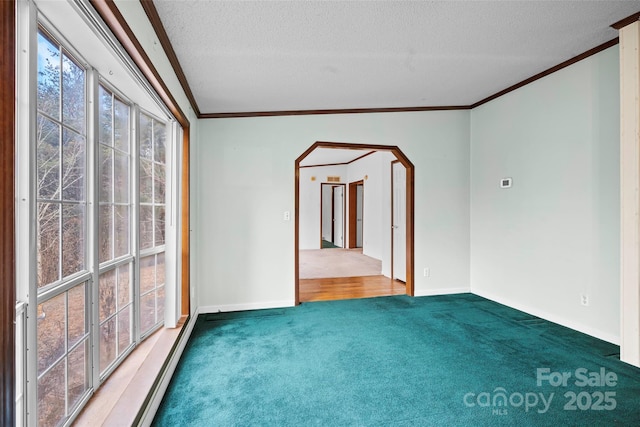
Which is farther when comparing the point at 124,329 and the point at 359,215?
the point at 359,215

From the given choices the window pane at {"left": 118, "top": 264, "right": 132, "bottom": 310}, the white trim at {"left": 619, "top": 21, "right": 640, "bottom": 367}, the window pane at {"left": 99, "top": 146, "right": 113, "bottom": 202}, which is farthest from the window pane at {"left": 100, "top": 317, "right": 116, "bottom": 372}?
the white trim at {"left": 619, "top": 21, "right": 640, "bottom": 367}

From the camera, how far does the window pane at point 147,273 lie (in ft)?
8.22

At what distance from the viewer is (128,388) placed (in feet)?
5.89

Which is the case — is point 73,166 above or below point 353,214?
above

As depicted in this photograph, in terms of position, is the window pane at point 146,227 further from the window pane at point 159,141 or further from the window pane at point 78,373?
the window pane at point 78,373

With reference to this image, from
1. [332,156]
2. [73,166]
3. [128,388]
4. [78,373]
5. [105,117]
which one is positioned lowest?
[128,388]

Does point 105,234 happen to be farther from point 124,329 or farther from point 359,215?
A: point 359,215

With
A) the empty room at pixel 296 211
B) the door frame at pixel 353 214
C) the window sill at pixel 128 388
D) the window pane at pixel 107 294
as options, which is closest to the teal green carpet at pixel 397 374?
the empty room at pixel 296 211

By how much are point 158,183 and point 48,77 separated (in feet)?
4.61

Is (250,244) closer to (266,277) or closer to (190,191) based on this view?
(266,277)

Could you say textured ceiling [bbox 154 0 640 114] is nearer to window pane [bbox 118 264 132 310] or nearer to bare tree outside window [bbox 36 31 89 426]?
bare tree outside window [bbox 36 31 89 426]

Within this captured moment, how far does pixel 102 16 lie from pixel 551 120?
3.68 m

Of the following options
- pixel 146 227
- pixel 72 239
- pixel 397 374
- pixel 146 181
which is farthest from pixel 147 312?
pixel 397 374

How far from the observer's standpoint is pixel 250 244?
378 cm
